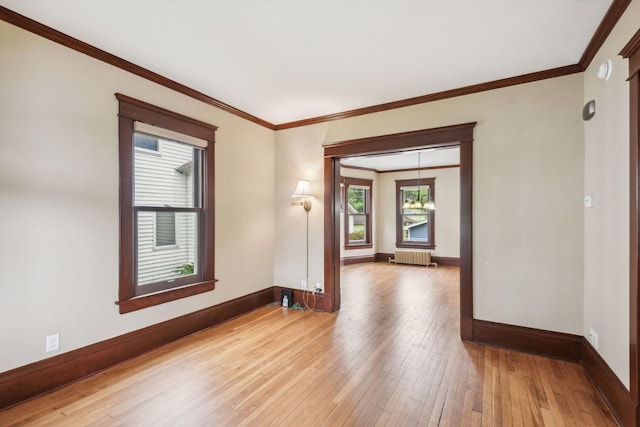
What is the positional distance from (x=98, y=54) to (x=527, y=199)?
4225 millimetres

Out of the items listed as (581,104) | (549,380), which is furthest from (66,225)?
(581,104)

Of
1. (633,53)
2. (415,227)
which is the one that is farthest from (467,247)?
(415,227)

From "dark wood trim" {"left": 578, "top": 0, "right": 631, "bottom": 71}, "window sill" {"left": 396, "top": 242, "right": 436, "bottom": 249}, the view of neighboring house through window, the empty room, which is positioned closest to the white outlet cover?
the empty room

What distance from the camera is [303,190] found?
13.9ft

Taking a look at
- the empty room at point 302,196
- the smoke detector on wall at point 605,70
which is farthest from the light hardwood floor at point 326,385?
the smoke detector on wall at point 605,70

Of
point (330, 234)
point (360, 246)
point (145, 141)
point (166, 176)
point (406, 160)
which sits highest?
point (406, 160)

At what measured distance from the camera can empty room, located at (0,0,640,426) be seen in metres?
2.11

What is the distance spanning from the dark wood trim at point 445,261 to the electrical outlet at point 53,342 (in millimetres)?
8062

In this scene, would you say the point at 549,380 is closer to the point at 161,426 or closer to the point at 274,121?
the point at 161,426

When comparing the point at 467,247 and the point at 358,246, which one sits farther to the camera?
the point at 358,246

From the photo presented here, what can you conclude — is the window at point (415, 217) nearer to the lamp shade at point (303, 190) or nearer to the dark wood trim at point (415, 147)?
the dark wood trim at point (415, 147)

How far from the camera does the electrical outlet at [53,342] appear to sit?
2.33 m

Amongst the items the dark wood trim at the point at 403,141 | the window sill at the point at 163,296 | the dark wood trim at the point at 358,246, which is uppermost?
the dark wood trim at the point at 403,141

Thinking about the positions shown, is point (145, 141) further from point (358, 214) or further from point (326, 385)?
point (358, 214)
